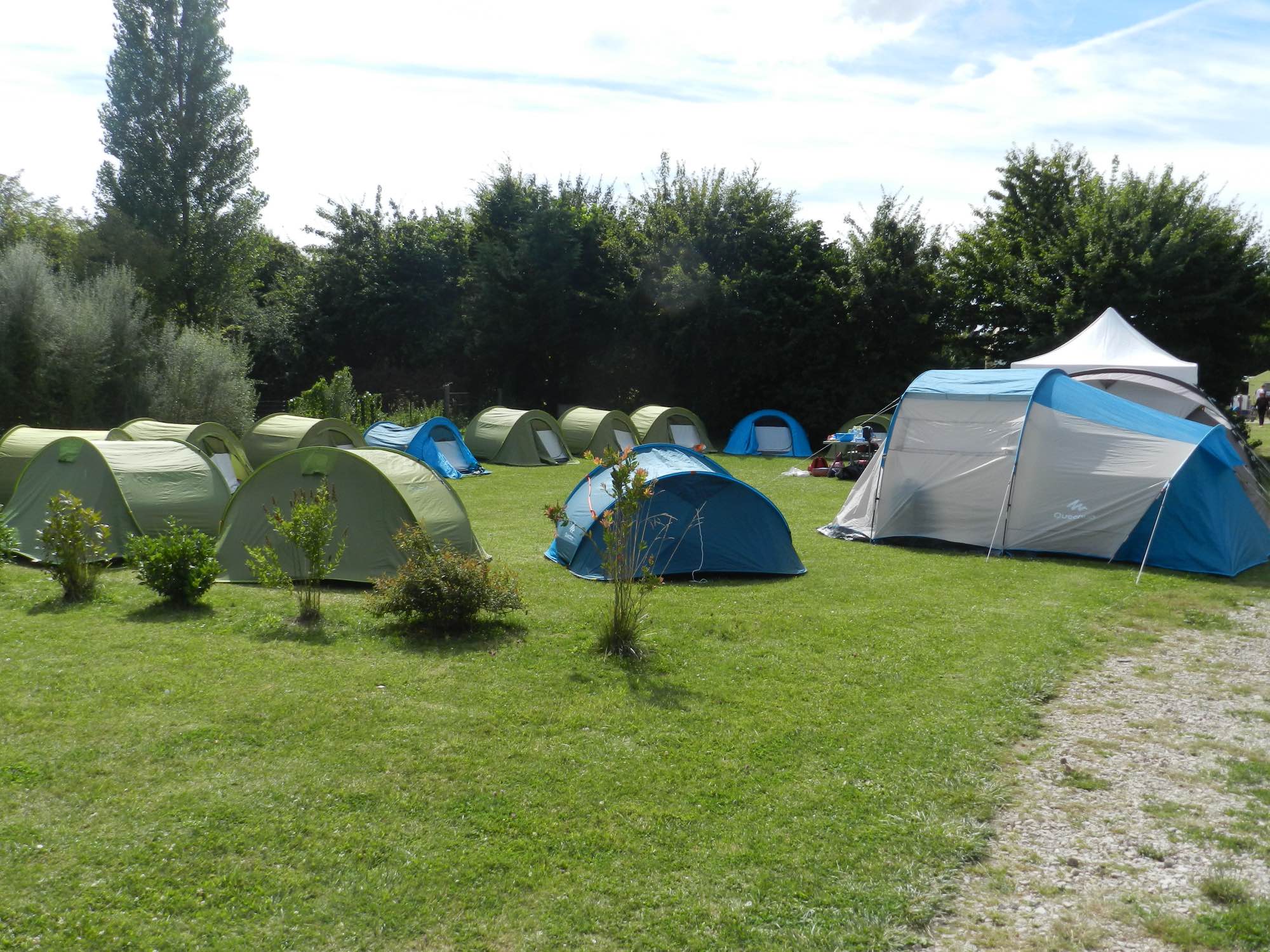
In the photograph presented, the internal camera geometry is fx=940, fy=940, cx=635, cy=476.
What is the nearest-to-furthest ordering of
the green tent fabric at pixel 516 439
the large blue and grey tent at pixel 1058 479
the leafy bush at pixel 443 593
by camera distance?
1. the leafy bush at pixel 443 593
2. the large blue and grey tent at pixel 1058 479
3. the green tent fabric at pixel 516 439

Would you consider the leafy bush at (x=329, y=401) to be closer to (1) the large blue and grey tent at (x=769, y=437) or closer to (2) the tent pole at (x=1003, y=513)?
(1) the large blue and grey tent at (x=769, y=437)

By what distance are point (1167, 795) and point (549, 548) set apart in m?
7.66

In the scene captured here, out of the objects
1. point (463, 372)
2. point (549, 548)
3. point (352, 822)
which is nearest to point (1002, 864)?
point (352, 822)

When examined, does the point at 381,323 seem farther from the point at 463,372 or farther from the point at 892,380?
the point at 892,380

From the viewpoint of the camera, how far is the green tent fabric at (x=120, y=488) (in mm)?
10930

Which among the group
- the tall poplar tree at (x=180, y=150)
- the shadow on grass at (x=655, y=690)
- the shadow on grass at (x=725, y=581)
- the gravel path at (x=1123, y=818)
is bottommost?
the gravel path at (x=1123, y=818)

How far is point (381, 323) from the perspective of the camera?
1423 inches

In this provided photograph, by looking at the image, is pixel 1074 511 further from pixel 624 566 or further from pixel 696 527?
pixel 624 566

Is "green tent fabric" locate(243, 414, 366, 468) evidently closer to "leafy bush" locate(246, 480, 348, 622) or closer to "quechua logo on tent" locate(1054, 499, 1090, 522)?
"leafy bush" locate(246, 480, 348, 622)

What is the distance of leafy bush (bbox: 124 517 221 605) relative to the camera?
8539 millimetres

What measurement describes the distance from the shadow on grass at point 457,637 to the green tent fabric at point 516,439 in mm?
16136

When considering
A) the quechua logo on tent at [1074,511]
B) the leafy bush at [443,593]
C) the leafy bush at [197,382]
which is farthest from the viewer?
the leafy bush at [197,382]

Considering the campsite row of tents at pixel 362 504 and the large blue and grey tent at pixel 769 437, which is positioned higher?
the large blue and grey tent at pixel 769 437

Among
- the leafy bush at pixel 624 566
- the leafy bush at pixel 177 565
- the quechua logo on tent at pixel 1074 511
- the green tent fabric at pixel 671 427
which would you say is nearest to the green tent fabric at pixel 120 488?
the leafy bush at pixel 177 565
